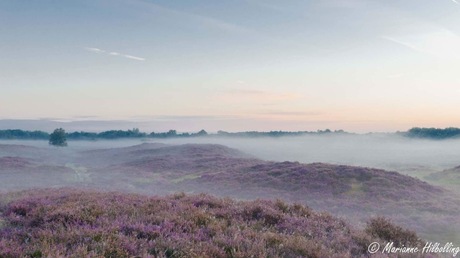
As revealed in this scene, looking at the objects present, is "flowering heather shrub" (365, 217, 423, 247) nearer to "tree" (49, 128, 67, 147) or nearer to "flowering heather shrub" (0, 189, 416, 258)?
"flowering heather shrub" (0, 189, 416, 258)

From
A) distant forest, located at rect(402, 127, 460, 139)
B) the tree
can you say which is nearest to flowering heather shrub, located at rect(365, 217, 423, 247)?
the tree

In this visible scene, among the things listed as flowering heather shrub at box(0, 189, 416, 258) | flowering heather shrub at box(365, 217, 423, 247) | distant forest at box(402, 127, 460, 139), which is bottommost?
flowering heather shrub at box(365, 217, 423, 247)

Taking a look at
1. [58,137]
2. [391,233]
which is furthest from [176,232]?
[58,137]

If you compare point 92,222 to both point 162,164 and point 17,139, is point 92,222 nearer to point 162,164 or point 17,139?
point 162,164

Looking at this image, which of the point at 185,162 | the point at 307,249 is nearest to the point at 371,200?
the point at 307,249

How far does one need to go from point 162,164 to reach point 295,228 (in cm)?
Result: 5295

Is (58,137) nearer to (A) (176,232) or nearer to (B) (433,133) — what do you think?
(A) (176,232)

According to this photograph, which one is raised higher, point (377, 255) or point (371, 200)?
point (377, 255)

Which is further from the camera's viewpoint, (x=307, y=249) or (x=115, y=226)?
(x=115, y=226)

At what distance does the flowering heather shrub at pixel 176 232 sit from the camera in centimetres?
729

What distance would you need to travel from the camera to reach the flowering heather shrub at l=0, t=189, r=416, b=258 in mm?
7293

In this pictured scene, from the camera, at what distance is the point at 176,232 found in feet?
28.5

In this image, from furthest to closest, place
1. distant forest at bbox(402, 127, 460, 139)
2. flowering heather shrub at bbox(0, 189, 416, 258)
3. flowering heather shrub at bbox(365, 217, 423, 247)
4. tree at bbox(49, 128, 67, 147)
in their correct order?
distant forest at bbox(402, 127, 460, 139)
tree at bbox(49, 128, 67, 147)
flowering heather shrub at bbox(365, 217, 423, 247)
flowering heather shrub at bbox(0, 189, 416, 258)

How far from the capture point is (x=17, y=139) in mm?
195750
